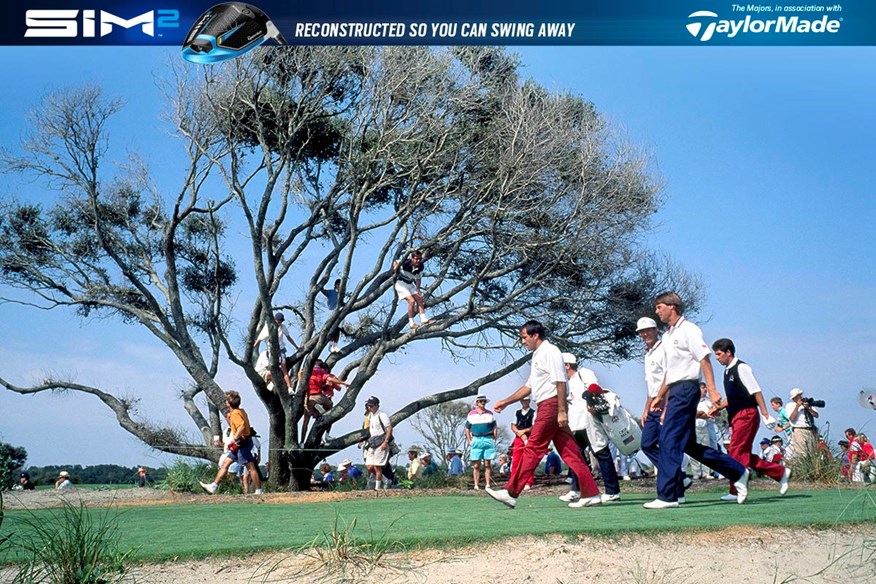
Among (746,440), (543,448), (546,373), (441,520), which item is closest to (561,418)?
(543,448)

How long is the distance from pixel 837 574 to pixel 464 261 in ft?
50.2

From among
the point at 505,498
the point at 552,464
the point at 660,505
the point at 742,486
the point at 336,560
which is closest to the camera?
the point at 336,560

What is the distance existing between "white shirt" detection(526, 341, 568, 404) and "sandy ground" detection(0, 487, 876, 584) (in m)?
1.97

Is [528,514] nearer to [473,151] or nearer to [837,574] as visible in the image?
[837,574]

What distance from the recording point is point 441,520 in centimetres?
1006

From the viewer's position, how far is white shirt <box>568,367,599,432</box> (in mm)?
12117

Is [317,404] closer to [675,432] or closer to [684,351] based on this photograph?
[675,432]

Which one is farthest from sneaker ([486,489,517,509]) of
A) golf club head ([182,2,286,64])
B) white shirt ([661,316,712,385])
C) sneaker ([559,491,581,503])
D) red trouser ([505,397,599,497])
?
golf club head ([182,2,286,64])

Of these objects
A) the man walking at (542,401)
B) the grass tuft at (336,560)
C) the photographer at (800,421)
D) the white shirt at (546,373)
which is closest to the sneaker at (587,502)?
the man walking at (542,401)

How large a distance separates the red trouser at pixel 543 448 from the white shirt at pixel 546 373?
0.31 feet

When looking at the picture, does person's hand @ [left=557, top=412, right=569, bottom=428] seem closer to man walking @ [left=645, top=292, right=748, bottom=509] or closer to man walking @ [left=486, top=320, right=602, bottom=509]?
man walking @ [left=486, top=320, right=602, bottom=509]

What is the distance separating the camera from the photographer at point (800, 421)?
16.0m

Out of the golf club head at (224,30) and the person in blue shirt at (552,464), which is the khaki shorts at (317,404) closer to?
the person in blue shirt at (552,464)

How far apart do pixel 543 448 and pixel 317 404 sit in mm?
11493
